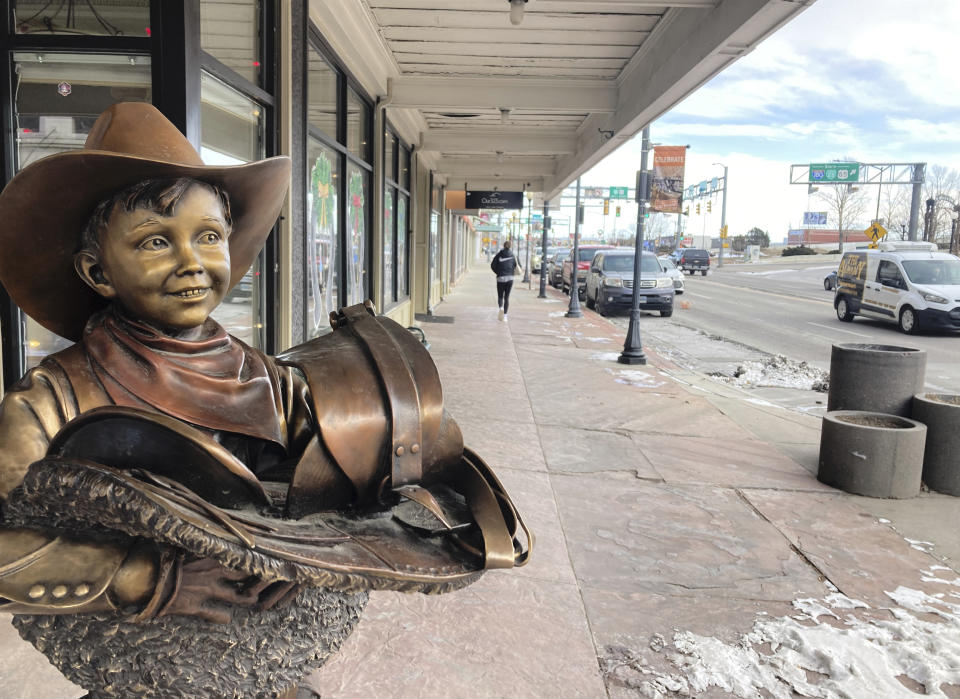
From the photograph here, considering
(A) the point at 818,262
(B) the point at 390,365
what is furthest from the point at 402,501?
(A) the point at 818,262

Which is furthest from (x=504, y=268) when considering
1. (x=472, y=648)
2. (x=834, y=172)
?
(x=834, y=172)

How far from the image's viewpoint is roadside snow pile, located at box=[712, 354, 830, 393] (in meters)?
8.99

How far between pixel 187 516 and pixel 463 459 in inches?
22.4

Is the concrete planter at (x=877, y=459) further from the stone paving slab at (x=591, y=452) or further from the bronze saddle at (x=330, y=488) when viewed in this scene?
the bronze saddle at (x=330, y=488)

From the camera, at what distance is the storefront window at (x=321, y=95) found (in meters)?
5.28

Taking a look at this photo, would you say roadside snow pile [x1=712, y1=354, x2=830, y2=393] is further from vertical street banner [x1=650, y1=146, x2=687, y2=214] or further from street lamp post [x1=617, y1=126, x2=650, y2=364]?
vertical street banner [x1=650, y1=146, x2=687, y2=214]

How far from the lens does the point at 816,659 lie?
2752mm

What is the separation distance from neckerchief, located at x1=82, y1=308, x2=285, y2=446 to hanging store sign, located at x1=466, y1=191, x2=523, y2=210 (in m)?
17.4

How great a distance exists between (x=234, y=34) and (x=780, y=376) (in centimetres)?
811

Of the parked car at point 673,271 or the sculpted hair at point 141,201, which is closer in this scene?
the sculpted hair at point 141,201

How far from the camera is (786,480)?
16.5ft

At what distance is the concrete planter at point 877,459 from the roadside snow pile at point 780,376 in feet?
13.2

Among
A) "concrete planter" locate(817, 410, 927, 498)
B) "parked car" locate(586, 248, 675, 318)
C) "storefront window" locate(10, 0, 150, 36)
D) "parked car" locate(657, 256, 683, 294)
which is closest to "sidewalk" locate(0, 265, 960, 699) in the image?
"concrete planter" locate(817, 410, 927, 498)

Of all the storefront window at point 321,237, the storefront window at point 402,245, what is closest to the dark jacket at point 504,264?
the storefront window at point 402,245
